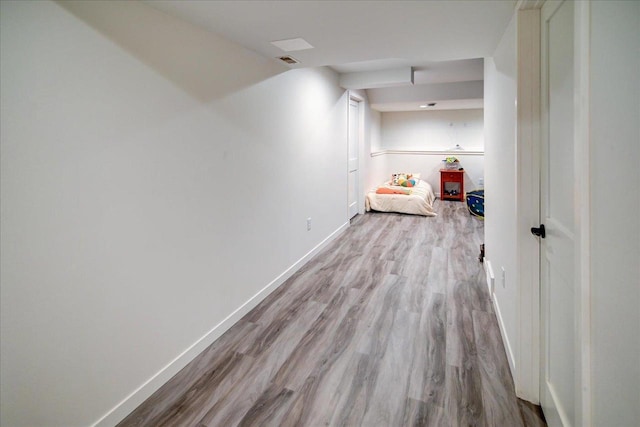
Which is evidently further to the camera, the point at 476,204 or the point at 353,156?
the point at 476,204

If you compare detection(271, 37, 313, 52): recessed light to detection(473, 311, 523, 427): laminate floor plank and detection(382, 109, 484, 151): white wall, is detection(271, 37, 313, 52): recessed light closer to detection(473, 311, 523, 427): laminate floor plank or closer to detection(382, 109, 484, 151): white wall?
detection(473, 311, 523, 427): laminate floor plank

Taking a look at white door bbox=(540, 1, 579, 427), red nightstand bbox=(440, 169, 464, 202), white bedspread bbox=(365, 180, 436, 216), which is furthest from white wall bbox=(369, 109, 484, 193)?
white door bbox=(540, 1, 579, 427)

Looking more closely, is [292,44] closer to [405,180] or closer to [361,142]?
[361,142]

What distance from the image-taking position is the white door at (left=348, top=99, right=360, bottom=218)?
5.91 meters

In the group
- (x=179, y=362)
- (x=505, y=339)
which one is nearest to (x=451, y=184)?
(x=505, y=339)

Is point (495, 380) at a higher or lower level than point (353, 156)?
lower

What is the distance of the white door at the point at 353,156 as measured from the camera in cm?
591

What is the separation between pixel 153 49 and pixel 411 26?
1471 mm

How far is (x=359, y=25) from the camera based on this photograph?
81.0 inches

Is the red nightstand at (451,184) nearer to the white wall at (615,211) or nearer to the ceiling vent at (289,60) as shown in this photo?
the ceiling vent at (289,60)

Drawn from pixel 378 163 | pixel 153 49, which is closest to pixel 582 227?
pixel 153 49

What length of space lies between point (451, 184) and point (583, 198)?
7811 millimetres

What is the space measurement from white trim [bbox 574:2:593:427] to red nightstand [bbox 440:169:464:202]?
763cm

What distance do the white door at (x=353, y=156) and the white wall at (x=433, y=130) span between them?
9.01 feet
